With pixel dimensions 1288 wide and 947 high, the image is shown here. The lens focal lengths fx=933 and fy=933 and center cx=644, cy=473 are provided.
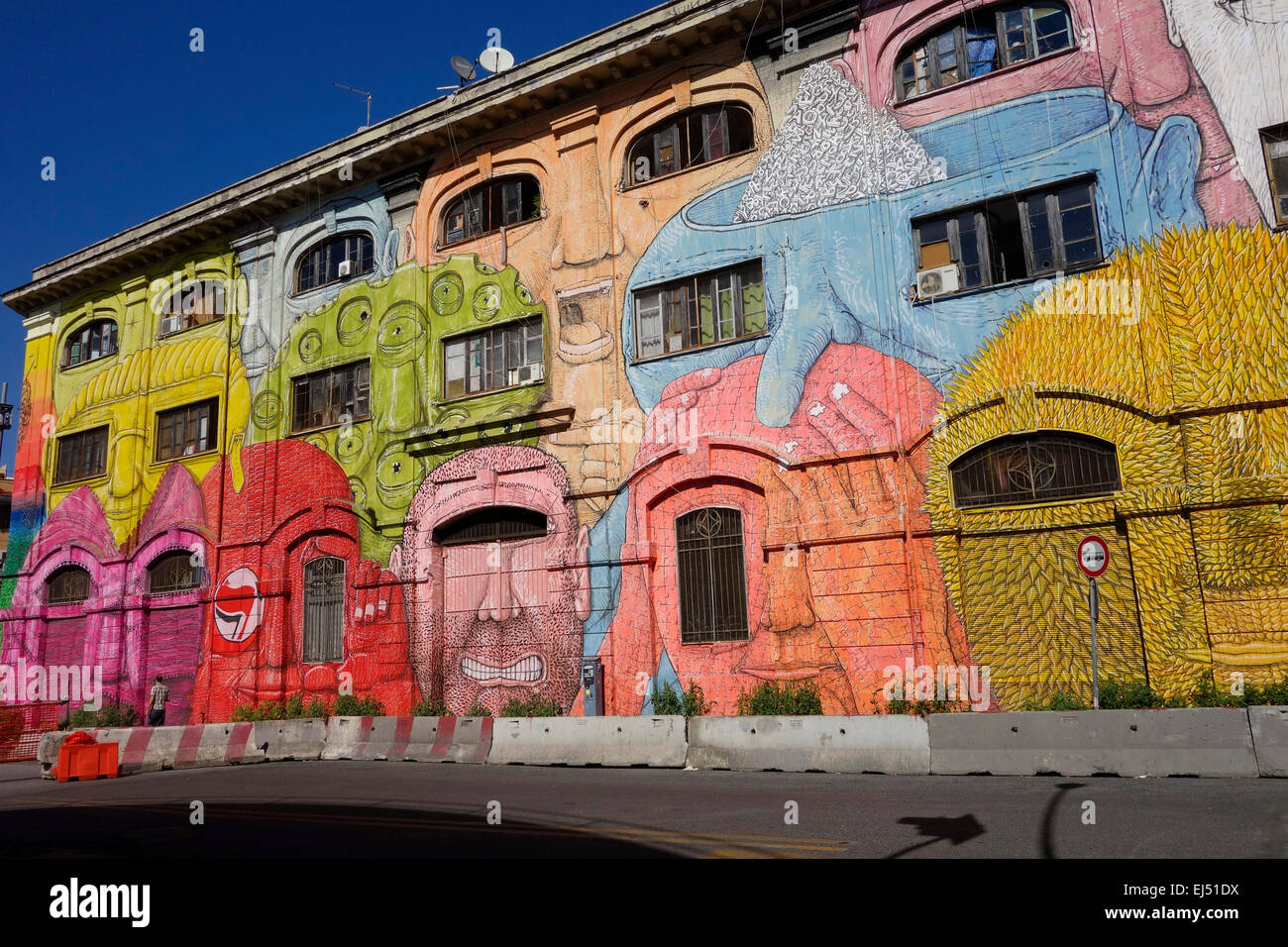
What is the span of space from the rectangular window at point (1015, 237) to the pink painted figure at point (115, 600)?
18655 millimetres

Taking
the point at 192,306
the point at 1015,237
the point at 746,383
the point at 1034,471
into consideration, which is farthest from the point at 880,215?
the point at 192,306

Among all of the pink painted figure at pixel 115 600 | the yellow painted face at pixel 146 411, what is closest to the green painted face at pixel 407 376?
the yellow painted face at pixel 146 411

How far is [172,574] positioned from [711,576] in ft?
50.2

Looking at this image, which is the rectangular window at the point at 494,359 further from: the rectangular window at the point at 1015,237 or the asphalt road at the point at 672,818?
the asphalt road at the point at 672,818

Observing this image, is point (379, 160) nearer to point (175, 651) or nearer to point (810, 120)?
point (810, 120)

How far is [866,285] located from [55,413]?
2456 cm

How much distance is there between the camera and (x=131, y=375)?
26.1m

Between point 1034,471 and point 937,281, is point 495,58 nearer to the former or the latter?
point 937,281

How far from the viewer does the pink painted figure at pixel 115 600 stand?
23.5 meters

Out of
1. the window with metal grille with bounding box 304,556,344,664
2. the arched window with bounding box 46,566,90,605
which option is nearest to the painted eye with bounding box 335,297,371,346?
the window with metal grille with bounding box 304,556,344,664

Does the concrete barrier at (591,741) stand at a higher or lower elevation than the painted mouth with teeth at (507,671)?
lower

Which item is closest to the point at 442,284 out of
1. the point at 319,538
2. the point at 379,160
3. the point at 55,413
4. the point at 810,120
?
the point at 379,160

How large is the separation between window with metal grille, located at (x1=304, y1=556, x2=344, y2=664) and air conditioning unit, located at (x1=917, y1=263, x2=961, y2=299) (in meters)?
13.8

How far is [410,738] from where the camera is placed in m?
16.8
